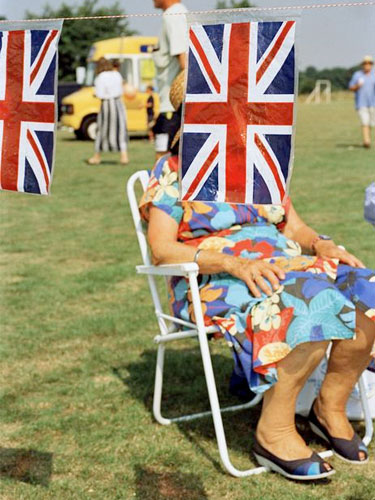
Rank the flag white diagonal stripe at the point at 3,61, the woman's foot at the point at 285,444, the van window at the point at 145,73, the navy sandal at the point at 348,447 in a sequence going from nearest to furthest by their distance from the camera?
the flag white diagonal stripe at the point at 3,61 → the woman's foot at the point at 285,444 → the navy sandal at the point at 348,447 → the van window at the point at 145,73

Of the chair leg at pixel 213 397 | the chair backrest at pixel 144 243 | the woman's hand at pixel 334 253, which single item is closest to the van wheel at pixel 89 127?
the chair backrest at pixel 144 243

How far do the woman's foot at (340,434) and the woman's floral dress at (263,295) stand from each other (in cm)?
22

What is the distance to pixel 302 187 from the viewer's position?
10039mm

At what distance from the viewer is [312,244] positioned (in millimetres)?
3361

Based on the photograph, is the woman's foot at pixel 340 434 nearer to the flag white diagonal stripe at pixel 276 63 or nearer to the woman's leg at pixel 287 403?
the woman's leg at pixel 287 403

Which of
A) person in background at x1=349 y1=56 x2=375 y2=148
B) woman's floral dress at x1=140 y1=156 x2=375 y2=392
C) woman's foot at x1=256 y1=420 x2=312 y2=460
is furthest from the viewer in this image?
person in background at x1=349 y1=56 x2=375 y2=148

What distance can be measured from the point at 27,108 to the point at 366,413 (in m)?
1.71

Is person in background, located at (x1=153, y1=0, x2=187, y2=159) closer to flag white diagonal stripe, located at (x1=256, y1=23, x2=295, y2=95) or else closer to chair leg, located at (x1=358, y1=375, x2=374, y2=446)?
chair leg, located at (x1=358, y1=375, x2=374, y2=446)

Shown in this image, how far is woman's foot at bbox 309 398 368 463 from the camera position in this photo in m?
3.06

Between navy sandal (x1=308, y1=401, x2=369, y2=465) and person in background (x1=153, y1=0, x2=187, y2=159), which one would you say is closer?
navy sandal (x1=308, y1=401, x2=369, y2=465)

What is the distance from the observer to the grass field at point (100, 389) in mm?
2914

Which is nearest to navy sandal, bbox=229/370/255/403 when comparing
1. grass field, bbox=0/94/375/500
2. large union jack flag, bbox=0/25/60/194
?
grass field, bbox=0/94/375/500

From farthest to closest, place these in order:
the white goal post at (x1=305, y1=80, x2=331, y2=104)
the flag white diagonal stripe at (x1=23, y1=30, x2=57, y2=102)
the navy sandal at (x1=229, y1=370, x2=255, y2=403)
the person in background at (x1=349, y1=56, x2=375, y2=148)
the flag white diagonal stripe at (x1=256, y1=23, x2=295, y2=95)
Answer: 1. the white goal post at (x1=305, y1=80, x2=331, y2=104)
2. the person in background at (x1=349, y1=56, x2=375, y2=148)
3. the navy sandal at (x1=229, y1=370, x2=255, y2=403)
4. the flag white diagonal stripe at (x1=23, y1=30, x2=57, y2=102)
5. the flag white diagonal stripe at (x1=256, y1=23, x2=295, y2=95)

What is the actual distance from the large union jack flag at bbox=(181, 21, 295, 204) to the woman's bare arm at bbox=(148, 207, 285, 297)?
0.80 metres
